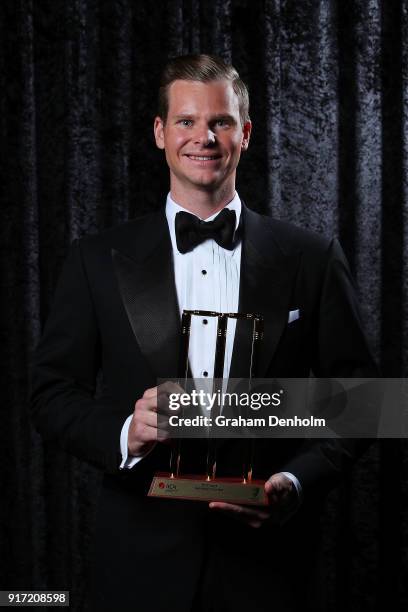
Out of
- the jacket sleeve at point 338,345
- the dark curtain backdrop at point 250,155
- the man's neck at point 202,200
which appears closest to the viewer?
the jacket sleeve at point 338,345

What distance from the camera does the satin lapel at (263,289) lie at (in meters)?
1.46

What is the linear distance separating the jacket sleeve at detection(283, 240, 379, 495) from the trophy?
0.77 ft

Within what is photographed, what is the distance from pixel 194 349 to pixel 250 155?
42.5 inches

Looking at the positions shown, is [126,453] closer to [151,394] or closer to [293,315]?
[151,394]

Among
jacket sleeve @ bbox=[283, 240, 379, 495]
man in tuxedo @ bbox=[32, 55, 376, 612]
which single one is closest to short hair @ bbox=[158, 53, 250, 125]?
man in tuxedo @ bbox=[32, 55, 376, 612]

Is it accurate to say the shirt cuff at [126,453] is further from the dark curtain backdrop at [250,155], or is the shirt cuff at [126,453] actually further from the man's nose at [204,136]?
the dark curtain backdrop at [250,155]

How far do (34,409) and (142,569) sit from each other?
0.41m

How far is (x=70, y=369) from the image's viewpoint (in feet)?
5.18

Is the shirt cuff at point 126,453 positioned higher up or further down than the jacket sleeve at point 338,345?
further down

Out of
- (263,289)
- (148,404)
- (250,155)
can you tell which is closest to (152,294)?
(263,289)

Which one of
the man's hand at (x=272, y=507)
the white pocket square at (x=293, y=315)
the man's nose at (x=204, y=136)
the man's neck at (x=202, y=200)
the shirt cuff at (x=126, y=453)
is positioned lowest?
the man's hand at (x=272, y=507)

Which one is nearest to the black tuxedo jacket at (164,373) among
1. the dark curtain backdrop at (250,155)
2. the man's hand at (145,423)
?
the man's hand at (145,423)

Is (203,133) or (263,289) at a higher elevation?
(203,133)

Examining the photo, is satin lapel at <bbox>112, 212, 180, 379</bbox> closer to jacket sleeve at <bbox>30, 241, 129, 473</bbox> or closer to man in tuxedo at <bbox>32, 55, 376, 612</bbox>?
man in tuxedo at <bbox>32, 55, 376, 612</bbox>
